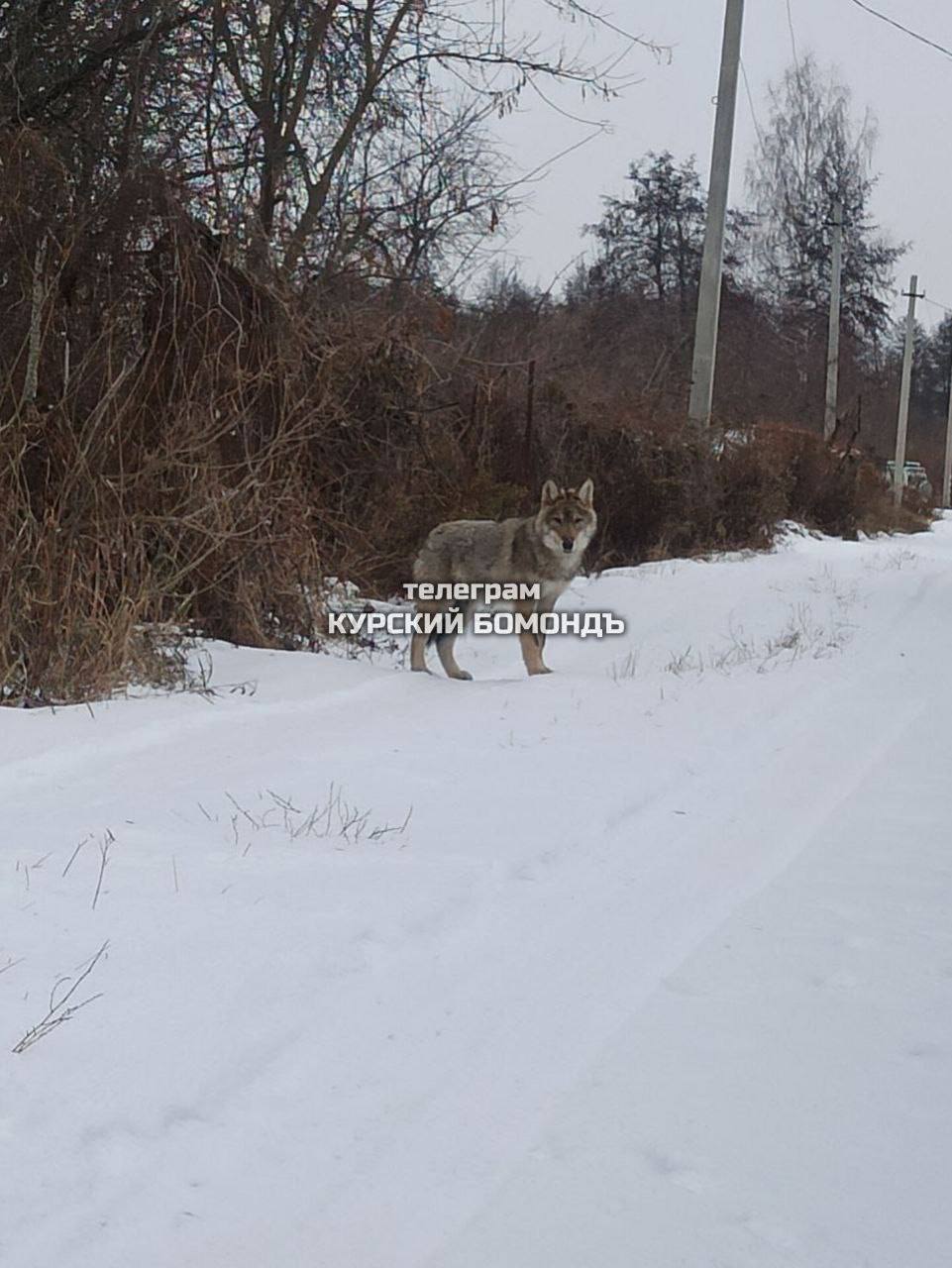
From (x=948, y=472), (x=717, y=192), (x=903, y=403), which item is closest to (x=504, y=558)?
(x=717, y=192)

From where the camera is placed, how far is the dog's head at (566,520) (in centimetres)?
936

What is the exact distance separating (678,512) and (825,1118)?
14562 mm

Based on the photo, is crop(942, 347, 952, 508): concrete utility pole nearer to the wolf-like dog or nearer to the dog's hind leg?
the wolf-like dog

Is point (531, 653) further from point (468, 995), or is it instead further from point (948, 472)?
point (948, 472)

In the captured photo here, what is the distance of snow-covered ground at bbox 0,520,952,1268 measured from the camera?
2.40 m

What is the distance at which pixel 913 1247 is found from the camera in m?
2.36

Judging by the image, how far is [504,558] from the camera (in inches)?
368

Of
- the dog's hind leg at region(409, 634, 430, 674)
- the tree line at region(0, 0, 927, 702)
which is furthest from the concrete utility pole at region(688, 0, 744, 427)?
the dog's hind leg at region(409, 634, 430, 674)

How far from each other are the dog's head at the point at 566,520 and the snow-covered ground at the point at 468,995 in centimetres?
293

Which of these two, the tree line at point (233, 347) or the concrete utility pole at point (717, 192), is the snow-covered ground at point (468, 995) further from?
the concrete utility pole at point (717, 192)

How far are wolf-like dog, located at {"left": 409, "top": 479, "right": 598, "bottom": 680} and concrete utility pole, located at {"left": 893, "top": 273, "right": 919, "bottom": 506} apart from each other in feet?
86.6

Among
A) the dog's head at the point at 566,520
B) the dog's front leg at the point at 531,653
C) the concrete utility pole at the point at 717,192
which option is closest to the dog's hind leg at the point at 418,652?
the dog's front leg at the point at 531,653

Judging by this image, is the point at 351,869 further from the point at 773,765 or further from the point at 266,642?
the point at 266,642

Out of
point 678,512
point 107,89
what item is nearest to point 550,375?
point 678,512
